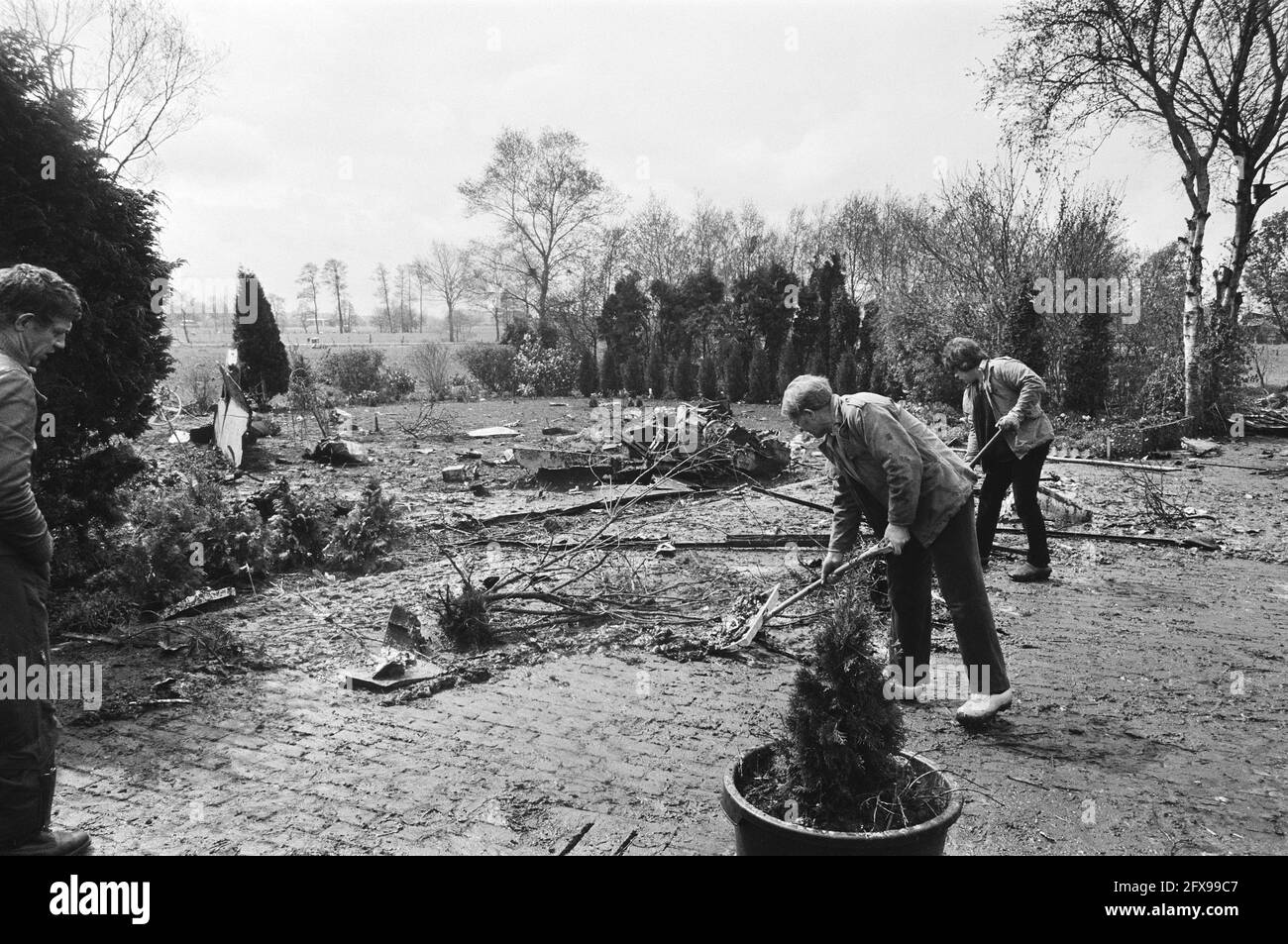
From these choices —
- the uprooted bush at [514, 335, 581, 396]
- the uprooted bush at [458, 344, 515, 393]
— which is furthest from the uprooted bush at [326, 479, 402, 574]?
the uprooted bush at [514, 335, 581, 396]

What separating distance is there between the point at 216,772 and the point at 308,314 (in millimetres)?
80393

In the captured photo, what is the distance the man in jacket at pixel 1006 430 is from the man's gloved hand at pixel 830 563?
2.21 meters

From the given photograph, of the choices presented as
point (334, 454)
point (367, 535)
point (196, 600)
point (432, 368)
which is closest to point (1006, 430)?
point (367, 535)

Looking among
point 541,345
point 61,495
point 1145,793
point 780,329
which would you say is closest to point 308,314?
point 541,345

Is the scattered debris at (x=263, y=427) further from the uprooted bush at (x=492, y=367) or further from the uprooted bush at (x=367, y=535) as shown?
the uprooted bush at (x=492, y=367)

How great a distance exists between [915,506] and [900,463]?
251mm

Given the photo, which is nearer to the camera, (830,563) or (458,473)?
(830,563)

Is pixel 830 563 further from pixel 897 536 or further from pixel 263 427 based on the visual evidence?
pixel 263 427

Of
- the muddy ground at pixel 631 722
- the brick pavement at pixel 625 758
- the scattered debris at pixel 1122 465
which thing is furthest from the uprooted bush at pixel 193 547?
the scattered debris at pixel 1122 465

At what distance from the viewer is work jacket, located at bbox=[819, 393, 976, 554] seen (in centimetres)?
401

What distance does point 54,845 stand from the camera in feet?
9.55

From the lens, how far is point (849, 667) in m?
2.58

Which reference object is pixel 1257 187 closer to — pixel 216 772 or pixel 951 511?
pixel 951 511

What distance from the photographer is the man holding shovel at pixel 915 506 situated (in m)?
4.04
